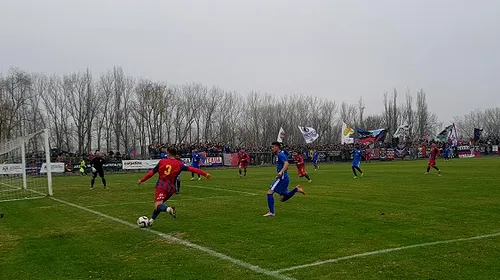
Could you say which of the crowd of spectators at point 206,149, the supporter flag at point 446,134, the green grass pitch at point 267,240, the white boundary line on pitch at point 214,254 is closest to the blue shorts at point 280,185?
the green grass pitch at point 267,240

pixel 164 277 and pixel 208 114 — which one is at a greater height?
pixel 208 114

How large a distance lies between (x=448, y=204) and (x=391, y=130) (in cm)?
8331

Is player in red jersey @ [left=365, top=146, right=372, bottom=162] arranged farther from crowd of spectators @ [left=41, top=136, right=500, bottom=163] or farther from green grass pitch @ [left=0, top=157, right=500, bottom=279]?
green grass pitch @ [left=0, top=157, right=500, bottom=279]

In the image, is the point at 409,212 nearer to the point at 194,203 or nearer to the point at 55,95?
the point at 194,203

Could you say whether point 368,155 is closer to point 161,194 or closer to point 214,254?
point 161,194

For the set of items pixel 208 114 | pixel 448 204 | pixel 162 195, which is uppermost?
pixel 208 114

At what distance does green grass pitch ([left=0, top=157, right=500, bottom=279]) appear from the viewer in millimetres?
6375

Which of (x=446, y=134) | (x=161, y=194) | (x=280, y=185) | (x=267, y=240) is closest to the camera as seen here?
(x=267, y=240)

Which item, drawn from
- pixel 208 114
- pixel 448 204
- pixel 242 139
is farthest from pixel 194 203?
pixel 242 139

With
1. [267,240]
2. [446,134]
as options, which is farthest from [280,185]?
[446,134]

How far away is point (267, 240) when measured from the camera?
8.45m

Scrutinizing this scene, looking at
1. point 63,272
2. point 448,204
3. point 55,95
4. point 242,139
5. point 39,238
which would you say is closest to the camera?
point 63,272

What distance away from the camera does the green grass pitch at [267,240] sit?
Result: 6375 mm

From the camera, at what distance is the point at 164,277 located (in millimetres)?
6176
